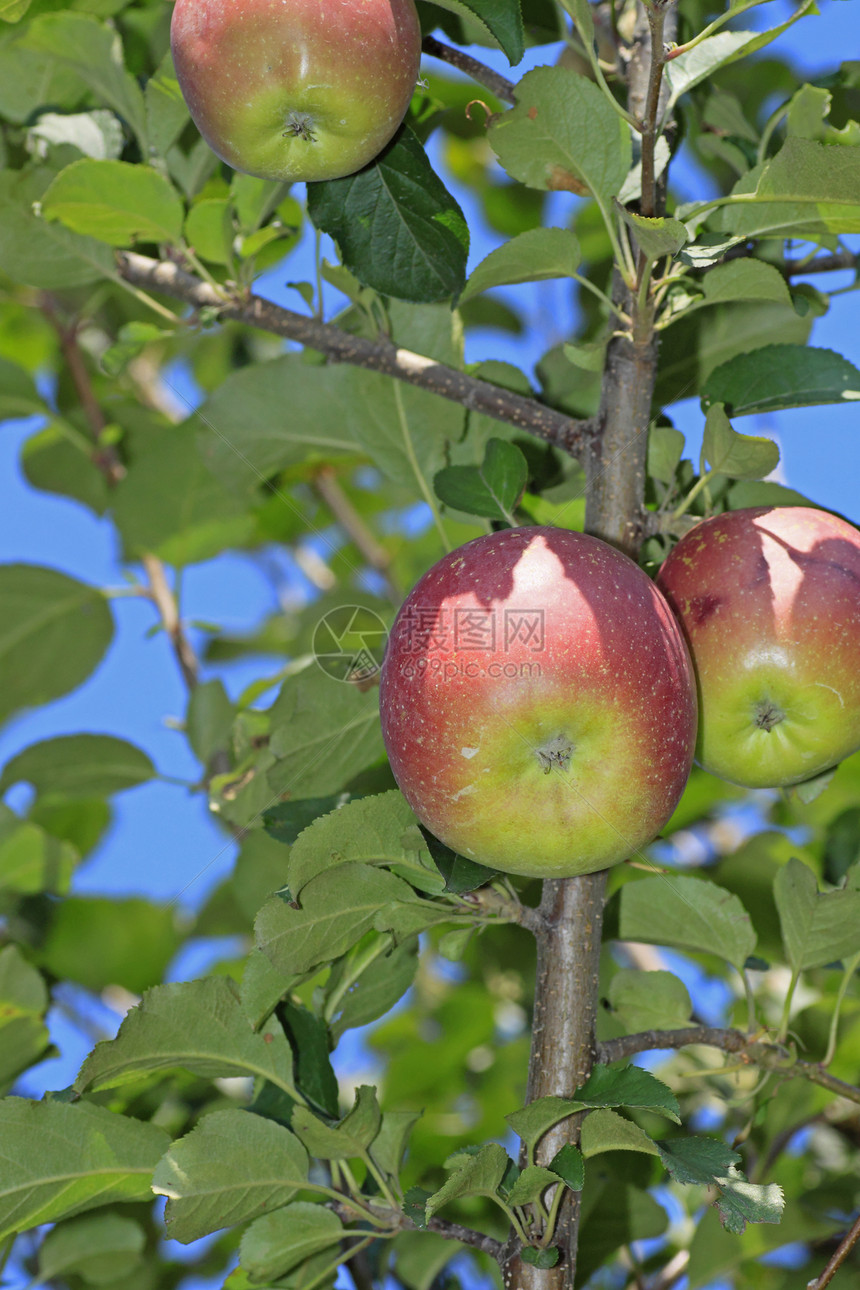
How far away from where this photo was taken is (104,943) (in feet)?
6.43

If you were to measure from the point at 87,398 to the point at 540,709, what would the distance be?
1592 mm

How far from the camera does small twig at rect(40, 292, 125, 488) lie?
2.17 metres

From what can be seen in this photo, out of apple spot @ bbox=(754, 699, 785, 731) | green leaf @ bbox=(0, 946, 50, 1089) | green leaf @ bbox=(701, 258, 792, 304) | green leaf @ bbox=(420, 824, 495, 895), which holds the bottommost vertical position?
green leaf @ bbox=(0, 946, 50, 1089)

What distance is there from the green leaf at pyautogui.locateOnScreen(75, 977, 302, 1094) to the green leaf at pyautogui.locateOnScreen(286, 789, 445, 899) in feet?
0.66

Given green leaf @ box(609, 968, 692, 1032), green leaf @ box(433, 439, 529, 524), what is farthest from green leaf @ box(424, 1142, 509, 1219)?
green leaf @ box(433, 439, 529, 524)

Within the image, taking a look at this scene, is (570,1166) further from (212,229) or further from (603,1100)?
(212,229)

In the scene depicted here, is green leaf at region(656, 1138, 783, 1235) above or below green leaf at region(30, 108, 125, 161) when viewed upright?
below

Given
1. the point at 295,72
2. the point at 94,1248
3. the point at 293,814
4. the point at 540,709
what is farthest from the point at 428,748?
the point at 94,1248

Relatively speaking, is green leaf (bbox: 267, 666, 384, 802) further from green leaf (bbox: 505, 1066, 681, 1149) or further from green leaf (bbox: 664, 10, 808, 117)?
green leaf (bbox: 664, 10, 808, 117)

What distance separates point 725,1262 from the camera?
1.58 metres

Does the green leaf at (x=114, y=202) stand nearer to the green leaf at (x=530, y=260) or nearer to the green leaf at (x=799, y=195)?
the green leaf at (x=530, y=260)

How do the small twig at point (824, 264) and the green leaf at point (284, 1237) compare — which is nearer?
the green leaf at point (284, 1237)

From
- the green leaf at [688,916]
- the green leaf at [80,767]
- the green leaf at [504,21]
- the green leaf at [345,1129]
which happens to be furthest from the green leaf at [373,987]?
the green leaf at [504,21]

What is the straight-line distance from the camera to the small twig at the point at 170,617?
6.46 feet
